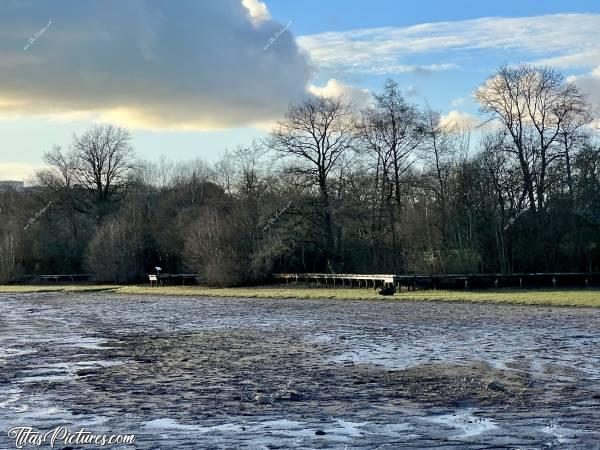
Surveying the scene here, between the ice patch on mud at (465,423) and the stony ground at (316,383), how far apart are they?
0.08 ft

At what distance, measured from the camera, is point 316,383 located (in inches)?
489

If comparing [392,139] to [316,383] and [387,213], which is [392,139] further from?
[316,383]

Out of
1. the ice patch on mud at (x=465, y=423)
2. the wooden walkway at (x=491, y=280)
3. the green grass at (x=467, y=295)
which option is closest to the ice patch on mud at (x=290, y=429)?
the ice patch on mud at (x=465, y=423)

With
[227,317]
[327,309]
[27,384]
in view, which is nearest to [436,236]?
[327,309]

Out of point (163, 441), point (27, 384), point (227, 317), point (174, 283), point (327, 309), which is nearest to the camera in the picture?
point (163, 441)

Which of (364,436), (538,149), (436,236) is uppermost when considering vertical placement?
(538,149)

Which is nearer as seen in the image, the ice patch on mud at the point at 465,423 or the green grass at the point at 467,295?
the ice patch on mud at the point at 465,423

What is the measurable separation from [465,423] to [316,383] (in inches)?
144

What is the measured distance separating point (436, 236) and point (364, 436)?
4301 centimetres

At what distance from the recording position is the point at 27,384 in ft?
42.0

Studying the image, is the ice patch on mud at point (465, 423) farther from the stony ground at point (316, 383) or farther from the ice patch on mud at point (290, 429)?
the ice patch on mud at point (290, 429)

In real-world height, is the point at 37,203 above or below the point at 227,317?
above

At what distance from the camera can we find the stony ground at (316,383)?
8859 millimetres

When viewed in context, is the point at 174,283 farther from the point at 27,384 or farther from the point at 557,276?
the point at 27,384
